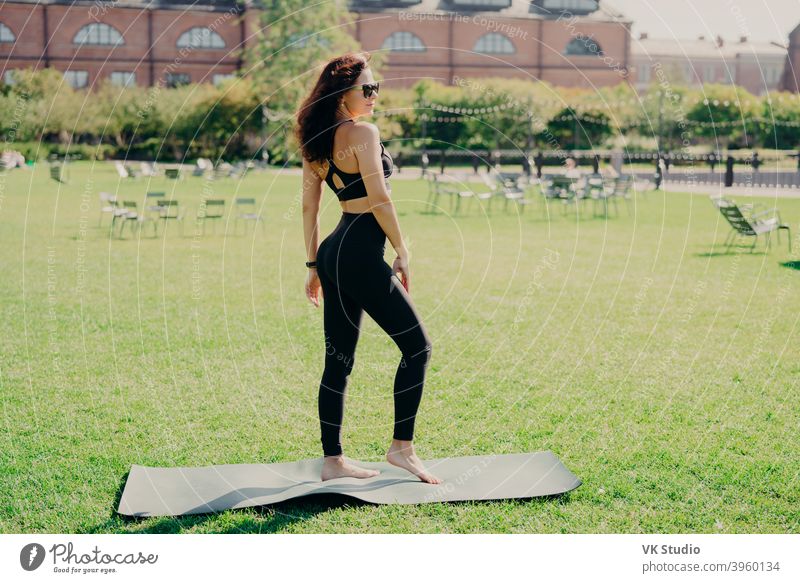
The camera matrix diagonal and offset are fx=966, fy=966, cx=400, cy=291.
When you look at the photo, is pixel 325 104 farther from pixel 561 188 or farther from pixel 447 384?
pixel 561 188

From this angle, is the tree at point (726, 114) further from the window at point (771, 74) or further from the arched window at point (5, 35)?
the arched window at point (5, 35)

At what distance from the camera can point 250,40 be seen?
199 feet

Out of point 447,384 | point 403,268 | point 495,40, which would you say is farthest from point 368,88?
point 495,40

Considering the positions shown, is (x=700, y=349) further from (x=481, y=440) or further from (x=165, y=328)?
(x=165, y=328)

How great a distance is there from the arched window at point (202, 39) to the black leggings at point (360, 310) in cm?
5867

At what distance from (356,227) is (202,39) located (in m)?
60.3

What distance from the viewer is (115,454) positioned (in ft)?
20.3

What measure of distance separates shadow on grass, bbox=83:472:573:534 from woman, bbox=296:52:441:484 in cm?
69

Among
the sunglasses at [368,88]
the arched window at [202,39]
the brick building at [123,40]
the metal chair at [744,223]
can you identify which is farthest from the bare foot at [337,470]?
the arched window at [202,39]

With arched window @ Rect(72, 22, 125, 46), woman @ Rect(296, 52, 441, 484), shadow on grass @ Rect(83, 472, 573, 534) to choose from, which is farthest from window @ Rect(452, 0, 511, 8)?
shadow on grass @ Rect(83, 472, 573, 534)

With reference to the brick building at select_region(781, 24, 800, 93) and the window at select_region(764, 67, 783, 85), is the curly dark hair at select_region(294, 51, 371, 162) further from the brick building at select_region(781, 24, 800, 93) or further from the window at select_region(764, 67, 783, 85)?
the window at select_region(764, 67, 783, 85)

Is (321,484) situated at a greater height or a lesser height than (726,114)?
lesser

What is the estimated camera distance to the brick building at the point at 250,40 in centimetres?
6178
